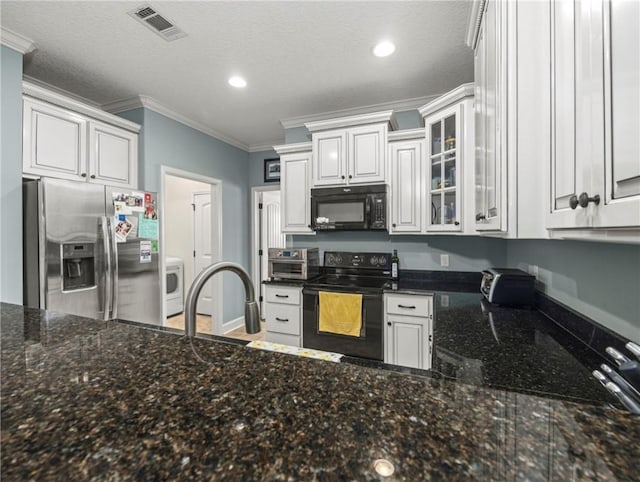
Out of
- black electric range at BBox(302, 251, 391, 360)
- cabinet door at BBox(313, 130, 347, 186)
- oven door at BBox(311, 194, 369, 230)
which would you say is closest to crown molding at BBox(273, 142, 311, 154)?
cabinet door at BBox(313, 130, 347, 186)

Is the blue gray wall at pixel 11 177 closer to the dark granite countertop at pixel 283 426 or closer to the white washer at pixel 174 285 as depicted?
the dark granite countertop at pixel 283 426

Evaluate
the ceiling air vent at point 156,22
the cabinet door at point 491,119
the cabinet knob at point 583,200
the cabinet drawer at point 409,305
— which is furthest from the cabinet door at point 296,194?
the cabinet knob at point 583,200

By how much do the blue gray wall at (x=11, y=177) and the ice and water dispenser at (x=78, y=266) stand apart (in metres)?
0.27

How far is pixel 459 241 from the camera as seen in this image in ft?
9.29

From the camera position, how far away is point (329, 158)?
2.94m

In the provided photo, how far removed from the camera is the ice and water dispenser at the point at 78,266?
206 cm

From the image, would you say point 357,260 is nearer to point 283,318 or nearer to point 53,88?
point 283,318

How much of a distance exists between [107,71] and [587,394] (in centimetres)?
350

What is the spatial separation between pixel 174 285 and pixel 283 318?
274cm

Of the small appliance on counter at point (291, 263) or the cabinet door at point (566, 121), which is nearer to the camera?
the cabinet door at point (566, 121)

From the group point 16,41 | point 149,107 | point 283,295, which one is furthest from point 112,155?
point 283,295

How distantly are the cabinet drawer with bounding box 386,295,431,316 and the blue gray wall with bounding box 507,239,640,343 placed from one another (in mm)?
831

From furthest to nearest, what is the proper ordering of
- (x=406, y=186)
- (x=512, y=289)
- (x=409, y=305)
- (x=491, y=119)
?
1. (x=406, y=186)
2. (x=409, y=305)
3. (x=512, y=289)
4. (x=491, y=119)

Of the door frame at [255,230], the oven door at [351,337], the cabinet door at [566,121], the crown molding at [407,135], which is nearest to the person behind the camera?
the cabinet door at [566,121]
